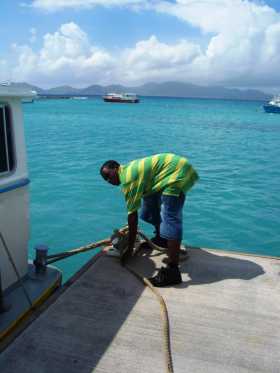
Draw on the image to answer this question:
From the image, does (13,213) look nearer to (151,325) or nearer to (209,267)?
(151,325)

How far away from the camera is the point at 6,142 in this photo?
4727 millimetres

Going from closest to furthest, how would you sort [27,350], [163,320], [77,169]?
[27,350] < [163,320] < [77,169]

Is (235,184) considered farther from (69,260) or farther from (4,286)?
(4,286)

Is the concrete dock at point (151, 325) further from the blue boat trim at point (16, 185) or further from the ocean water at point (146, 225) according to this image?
the ocean water at point (146, 225)

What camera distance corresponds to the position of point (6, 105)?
464 cm

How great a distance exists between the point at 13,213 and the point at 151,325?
203cm

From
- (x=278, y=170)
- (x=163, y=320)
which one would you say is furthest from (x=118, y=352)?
(x=278, y=170)

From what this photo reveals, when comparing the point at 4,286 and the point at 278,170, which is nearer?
the point at 4,286

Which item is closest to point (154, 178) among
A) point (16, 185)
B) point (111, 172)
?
point (111, 172)

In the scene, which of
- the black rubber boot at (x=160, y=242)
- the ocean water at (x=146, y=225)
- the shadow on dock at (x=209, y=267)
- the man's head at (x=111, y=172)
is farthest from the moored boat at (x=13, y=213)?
the ocean water at (x=146, y=225)

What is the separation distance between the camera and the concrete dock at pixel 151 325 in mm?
3418

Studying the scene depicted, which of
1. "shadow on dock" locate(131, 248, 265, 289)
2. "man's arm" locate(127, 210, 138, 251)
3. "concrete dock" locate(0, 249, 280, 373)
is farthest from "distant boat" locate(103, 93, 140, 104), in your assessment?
"concrete dock" locate(0, 249, 280, 373)

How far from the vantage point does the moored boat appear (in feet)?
14.9

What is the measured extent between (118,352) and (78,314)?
2.34ft
